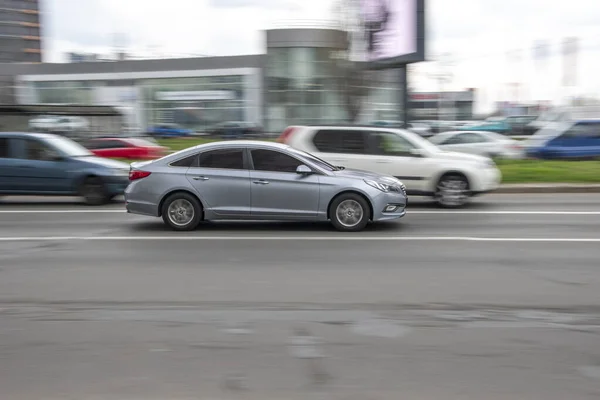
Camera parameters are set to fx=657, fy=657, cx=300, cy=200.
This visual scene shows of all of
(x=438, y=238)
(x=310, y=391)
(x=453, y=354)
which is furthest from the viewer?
(x=438, y=238)

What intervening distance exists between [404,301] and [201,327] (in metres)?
2.01

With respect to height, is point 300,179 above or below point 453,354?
above

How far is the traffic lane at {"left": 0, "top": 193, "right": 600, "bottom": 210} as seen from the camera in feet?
45.7

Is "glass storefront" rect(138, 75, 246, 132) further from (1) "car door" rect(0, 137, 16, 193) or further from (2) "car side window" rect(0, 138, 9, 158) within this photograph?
(1) "car door" rect(0, 137, 16, 193)

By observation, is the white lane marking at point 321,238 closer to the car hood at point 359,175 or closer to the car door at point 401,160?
the car hood at point 359,175

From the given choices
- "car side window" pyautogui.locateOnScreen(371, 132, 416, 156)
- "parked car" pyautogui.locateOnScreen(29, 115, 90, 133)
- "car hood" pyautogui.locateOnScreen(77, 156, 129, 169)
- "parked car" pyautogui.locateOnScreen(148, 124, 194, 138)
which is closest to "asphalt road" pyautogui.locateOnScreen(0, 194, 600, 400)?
"car side window" pyautogui.locateOnScreen(371, 132, 416, 156)

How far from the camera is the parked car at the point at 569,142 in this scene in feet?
82.9

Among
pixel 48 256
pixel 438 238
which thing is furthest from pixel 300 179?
pixel 48 256

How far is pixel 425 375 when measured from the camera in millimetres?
4453

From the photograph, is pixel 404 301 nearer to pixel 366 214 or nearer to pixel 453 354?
pixel 453 354

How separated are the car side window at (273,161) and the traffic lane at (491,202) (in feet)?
13.6

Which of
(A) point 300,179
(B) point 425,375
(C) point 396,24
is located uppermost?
(C) point 396,24

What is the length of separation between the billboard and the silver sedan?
12091 mm

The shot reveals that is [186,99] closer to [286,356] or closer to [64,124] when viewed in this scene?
[64,124]
